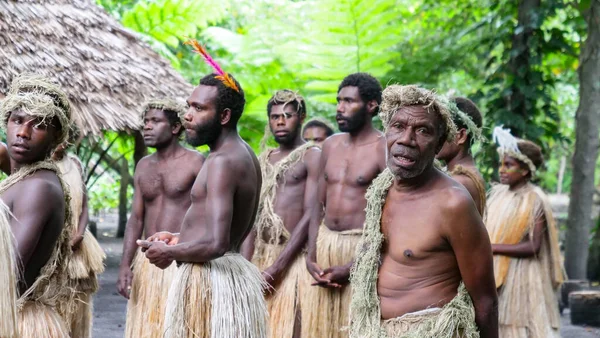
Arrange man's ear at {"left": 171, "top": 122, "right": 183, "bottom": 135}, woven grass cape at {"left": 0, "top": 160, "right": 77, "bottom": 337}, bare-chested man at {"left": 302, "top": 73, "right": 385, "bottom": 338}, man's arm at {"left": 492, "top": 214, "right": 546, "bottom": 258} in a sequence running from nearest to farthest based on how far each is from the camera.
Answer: woven grass cape at {"left": 0, "top": 160, "right": 77, "bottom": 337}, bare-chested man at {"left": 302, "top": 73, "right": 385, "bottom": 338}, man's ear at {"left": 171, "top": 122, "right": 183, "bottom": 135}, man's arm at {"left": 492, "top": 214, "right": 546, "bottom": 258}

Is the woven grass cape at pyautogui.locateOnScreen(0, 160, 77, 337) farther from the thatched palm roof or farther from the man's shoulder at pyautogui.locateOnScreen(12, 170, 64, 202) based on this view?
the thatched palm roof

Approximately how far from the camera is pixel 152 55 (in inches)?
423

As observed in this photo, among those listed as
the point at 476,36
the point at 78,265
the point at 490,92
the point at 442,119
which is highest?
the point at 476,36

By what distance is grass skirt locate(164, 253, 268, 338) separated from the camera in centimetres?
448

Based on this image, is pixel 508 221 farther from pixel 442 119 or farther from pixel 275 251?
pixel 442 119

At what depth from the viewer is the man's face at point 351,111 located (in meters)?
5.59

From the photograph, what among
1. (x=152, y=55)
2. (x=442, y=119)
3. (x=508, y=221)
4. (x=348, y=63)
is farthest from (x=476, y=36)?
(x=442, y=119)

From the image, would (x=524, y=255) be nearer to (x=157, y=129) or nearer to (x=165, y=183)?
(x=165, y=183)

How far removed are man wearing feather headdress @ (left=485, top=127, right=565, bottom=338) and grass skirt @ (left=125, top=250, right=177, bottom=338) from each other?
2.27 meters

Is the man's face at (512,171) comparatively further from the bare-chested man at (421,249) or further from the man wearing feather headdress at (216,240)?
the bare-chested man at (421,249)

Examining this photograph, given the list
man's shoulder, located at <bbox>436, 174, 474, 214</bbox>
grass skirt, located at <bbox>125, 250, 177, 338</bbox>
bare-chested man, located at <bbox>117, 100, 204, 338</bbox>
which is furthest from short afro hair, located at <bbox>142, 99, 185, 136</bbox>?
man's shoulder, located at <bbox>436, 174, 474, 214</bbox>

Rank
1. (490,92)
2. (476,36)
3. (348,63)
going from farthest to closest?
(476,36)
(348,63)
(490,92)

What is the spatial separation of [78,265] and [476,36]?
6.54 metres

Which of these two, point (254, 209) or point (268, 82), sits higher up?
point (268, 82)
